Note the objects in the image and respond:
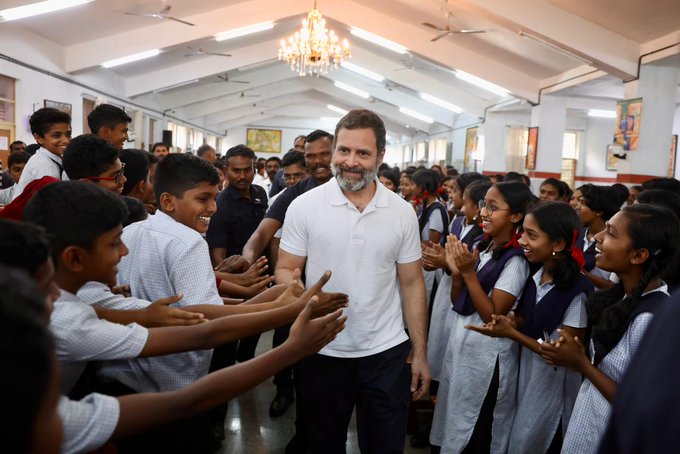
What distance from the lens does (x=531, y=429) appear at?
2.50 m

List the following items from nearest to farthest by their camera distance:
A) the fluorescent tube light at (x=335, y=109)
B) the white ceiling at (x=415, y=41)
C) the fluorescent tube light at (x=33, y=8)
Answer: the fluorescent tube light at (x=33, y=8) → the white ceiling at (x=415, y=41) → the fluorescent tube light at (x=335, y=109)

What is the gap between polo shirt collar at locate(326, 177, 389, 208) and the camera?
2.23m

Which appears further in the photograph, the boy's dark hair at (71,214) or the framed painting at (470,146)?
the framed painting at (470,146)

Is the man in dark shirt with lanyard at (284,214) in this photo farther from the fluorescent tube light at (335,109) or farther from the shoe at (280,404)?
the fluorescent tube light at (335,109)

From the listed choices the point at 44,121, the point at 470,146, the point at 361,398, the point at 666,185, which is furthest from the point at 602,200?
the point at 470,146

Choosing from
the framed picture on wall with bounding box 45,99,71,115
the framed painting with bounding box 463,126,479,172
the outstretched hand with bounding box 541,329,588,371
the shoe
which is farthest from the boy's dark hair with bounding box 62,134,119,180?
the framed painting with bounding box 463,126,479,172

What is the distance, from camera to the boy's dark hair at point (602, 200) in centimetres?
375

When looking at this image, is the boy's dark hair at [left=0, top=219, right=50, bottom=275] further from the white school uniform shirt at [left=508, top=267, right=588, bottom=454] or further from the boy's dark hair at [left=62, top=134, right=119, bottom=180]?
the white school uniform shirt at [left=508, top=267, right=588, bottom=454]

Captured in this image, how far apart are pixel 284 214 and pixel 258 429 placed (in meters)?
1.31

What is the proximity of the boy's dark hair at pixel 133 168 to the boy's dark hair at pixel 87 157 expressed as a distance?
23.5 inches

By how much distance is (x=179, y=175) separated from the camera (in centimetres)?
210

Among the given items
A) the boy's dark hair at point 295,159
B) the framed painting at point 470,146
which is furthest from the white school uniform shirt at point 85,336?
the framed painting at point 470,146

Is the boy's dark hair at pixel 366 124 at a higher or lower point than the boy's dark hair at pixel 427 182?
higher

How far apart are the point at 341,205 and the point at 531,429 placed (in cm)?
133
